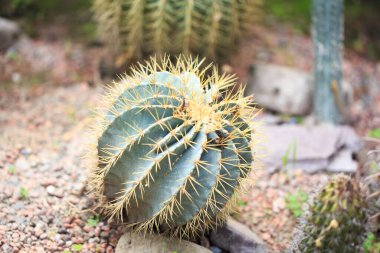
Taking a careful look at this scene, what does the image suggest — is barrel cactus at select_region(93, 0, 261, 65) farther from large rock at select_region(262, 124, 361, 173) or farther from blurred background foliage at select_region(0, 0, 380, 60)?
blurred background foliage at select_region(0, 0, 380, 60)

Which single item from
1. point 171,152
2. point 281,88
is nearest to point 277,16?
point 281,88

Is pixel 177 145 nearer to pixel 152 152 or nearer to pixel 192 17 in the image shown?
pixel 152 152

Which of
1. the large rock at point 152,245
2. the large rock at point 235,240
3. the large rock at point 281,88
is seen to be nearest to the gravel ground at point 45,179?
the large rock at point 152,245

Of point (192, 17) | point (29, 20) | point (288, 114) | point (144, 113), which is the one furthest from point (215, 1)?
point (29, 20)

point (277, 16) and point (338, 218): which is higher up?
point (277, 16)

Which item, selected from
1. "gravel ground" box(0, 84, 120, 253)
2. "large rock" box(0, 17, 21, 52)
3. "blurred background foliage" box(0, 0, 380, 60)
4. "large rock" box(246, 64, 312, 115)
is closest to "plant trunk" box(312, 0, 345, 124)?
"large rock" box(246, 64, 312, 115)

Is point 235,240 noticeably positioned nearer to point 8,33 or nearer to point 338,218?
point 338,218

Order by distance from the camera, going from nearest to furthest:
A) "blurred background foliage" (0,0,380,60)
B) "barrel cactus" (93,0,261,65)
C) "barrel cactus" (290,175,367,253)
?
"barrel cactus" (290,175,367,253) → "barrel cactus" (93,0,261,65) → "blurred background foliage" (0,0,380,60)
